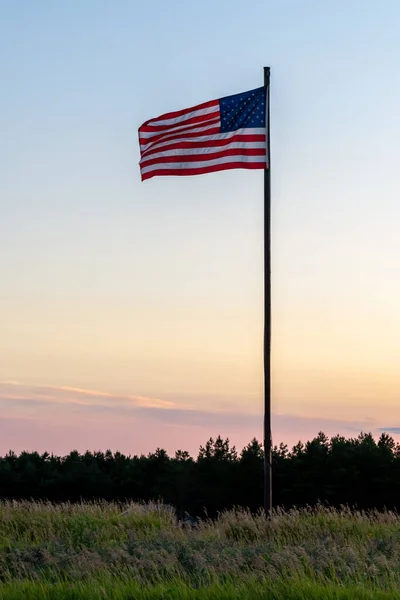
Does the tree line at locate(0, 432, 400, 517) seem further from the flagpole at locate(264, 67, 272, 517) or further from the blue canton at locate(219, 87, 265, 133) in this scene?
the blue canton at locate(219, 87, 265, 133)

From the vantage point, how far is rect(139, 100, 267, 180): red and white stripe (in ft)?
60.8

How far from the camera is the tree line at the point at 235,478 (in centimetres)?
3550

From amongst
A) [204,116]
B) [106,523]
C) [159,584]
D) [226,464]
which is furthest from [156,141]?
[226,464]

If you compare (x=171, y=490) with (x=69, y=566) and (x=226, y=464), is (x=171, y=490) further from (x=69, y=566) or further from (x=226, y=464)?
(x=69, y=566)

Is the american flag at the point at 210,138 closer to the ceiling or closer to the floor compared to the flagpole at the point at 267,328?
closer to the ceiling

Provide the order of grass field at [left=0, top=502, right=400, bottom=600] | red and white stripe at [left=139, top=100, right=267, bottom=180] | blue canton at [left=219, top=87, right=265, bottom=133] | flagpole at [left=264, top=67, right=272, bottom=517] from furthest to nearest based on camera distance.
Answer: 1. flagpole at [left=264, top=67, right=272, bottom=517]
2. blue canton at [left=219, top=87, right=265, bottom=133]
3. red and white stripe at [left=139, top=100, right=267, bottom=180]
4. grass field at [left=0, top=502, right=400, bottom=600]

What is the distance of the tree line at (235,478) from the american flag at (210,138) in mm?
19558

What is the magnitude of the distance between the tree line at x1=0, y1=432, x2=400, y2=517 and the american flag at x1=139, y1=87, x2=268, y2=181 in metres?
19.6

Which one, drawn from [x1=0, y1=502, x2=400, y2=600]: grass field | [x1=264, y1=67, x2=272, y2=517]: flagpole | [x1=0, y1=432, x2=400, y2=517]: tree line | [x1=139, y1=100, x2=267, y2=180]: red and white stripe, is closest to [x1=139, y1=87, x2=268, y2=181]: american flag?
[x1=139, y1=100, x2=267, y2=180]: red and white stripe

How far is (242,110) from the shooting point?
1903 centimetres

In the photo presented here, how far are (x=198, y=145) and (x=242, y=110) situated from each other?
1293mm

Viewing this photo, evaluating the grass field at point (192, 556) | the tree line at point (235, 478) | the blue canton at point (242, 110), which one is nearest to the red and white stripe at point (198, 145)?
the blue canton at point (242, 110)

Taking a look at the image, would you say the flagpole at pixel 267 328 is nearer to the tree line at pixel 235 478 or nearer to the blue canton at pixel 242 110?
the blue canton at pixel 242 110

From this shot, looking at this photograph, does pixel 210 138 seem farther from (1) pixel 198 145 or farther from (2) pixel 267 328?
(2) pixel 267 328
